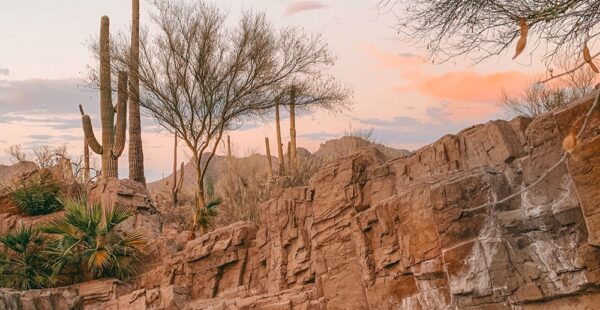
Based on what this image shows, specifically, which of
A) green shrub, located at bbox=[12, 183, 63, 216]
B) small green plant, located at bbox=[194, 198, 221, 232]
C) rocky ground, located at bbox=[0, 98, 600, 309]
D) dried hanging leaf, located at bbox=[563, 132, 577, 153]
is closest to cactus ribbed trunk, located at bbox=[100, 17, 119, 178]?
green shrub, located at bbox=[12, 183, 63, 216]

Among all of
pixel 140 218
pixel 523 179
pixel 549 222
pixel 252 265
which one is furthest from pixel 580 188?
pixel 140 218

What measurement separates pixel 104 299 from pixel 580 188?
511 inches

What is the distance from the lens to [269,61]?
1009 inches

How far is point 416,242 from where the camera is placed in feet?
40.9

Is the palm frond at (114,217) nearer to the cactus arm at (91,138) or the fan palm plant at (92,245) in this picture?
the fan palm plant at (92,245)

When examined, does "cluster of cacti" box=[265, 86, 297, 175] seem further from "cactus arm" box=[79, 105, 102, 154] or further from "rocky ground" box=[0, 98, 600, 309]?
"rocky ground" box=[0, 98, 600, 309]

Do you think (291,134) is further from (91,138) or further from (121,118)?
(91,138)

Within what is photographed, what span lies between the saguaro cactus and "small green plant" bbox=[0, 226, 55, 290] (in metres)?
5.81

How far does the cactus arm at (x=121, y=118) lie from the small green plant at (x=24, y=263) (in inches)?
238

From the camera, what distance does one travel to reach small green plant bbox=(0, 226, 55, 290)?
1908 cm

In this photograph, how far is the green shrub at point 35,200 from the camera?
23.2 metres

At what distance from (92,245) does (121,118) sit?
7.19 meters

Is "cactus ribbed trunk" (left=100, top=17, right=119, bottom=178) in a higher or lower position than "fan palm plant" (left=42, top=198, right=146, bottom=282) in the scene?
higher

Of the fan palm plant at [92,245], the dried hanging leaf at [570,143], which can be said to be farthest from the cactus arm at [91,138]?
the dried hanging leaf at [570,143]
